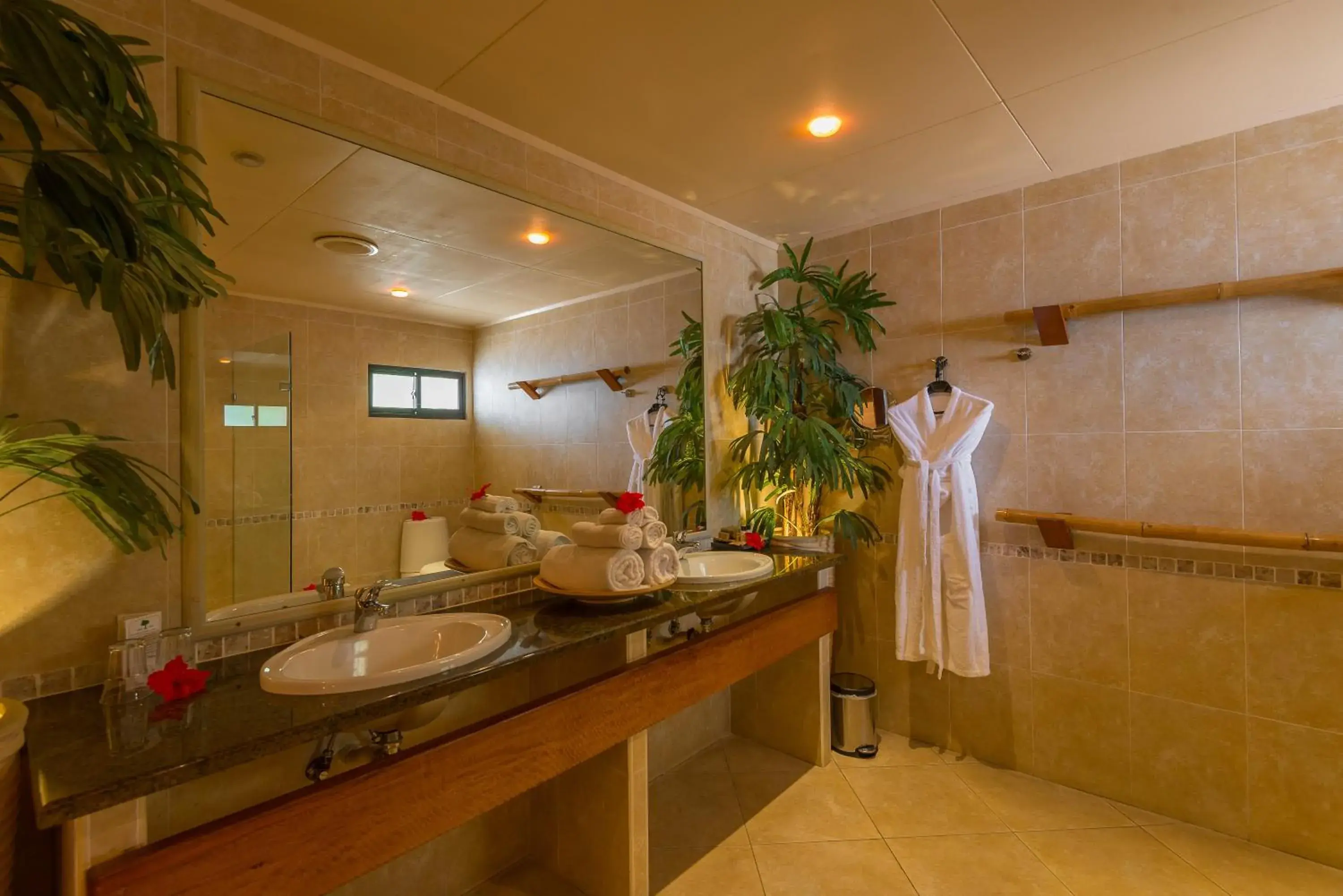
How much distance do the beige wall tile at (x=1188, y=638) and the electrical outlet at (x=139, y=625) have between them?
2861 millimetres

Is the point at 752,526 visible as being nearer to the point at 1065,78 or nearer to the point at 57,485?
the point at 1065,78

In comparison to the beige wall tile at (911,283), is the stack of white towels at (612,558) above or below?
below

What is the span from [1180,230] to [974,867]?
2.20 meters

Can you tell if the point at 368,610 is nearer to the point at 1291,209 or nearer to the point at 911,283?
the point at 911,283

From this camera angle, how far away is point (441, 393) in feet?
6.04

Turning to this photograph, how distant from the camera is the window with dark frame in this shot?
1705mm

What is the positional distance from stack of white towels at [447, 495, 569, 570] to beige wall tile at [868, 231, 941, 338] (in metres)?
1.74

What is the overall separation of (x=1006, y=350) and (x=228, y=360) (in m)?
2.58

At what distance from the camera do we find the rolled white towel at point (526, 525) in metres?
1.96

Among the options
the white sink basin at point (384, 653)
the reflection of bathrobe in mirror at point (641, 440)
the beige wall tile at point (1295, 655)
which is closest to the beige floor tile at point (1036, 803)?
the beige wall tile at point (1295, 655)

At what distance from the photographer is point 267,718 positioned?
1055 millimetres

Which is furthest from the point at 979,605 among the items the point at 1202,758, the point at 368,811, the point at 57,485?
the point at 57,485

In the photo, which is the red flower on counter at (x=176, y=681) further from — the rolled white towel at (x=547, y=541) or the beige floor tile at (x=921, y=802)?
the beige floor tile at (x=921, y=802)

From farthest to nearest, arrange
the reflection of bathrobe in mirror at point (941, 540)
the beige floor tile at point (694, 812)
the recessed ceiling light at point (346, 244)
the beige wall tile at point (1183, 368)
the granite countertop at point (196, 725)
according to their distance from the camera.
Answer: the reflection of bathrobe in mirror at point (941, 540)
the beige floor tile at point (694, 812)
the beige wall tile at point (1183, 368)
the recessed ceiling light at point (346, 244)
the granite countertop at point (196, 725)
